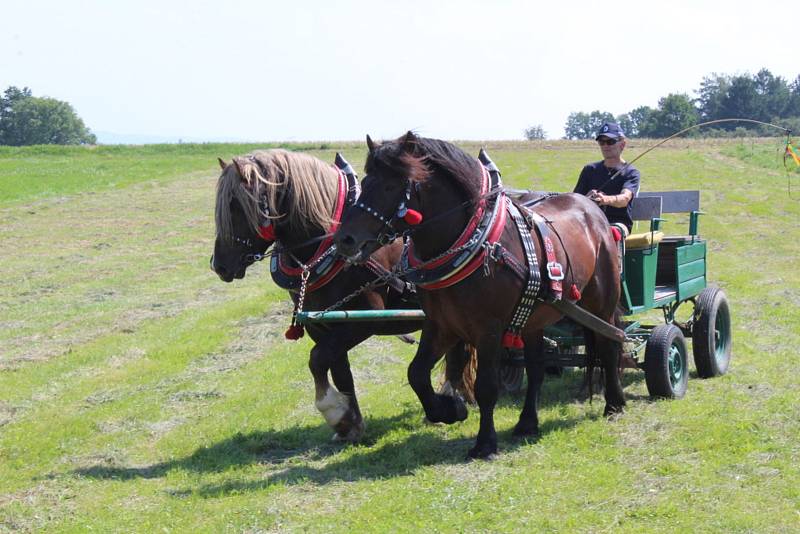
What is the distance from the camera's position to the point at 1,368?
31.4 feet

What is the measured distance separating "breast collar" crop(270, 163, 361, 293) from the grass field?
1.26 meters

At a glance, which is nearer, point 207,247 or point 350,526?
point 350,526

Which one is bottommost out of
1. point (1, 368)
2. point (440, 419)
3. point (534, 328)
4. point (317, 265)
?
point (1, 368)

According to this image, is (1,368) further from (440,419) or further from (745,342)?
(745,342)

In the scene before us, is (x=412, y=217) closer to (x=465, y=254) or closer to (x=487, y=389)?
(x=465, y=254)

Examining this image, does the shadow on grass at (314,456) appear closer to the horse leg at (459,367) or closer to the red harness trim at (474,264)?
the horse leg at (459,367)

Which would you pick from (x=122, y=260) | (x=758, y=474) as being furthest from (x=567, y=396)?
(x=122, y=260)

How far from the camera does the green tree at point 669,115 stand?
5322 centimetres

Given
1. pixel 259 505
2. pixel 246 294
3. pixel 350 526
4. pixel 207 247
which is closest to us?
pixel 350 526

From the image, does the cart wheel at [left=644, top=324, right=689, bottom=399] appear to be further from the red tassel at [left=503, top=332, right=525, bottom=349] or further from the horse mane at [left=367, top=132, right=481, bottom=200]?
the horse mane at [left=367, top=132, right=481, bottom=200]

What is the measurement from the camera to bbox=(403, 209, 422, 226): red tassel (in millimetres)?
5074

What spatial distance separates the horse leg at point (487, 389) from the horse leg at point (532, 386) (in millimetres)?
640

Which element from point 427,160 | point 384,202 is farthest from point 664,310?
point 384,202

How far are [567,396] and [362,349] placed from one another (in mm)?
3174
